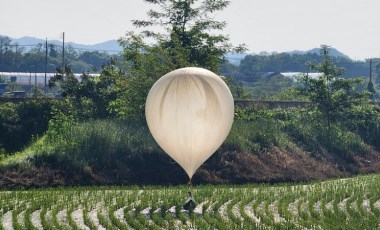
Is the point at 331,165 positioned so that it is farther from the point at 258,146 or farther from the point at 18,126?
the point at 18,126

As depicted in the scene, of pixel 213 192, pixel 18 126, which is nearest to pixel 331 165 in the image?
pixel 213 192

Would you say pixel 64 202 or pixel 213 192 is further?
pixel 213 192

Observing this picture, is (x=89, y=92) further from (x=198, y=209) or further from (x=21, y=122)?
(x=198, y=209)

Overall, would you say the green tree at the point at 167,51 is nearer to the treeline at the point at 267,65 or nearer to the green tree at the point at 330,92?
the green tree at the point at 330,92

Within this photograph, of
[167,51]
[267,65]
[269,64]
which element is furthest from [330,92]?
[269,64]

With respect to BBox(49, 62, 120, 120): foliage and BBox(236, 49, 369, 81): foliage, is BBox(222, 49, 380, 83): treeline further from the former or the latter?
BBox(49, 62, 120, 120): foliage

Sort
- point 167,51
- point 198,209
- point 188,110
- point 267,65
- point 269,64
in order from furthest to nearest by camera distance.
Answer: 1. point 269,64
2. point 267,65
3. point 167,51
4. point 198,209
5. point 188,110
